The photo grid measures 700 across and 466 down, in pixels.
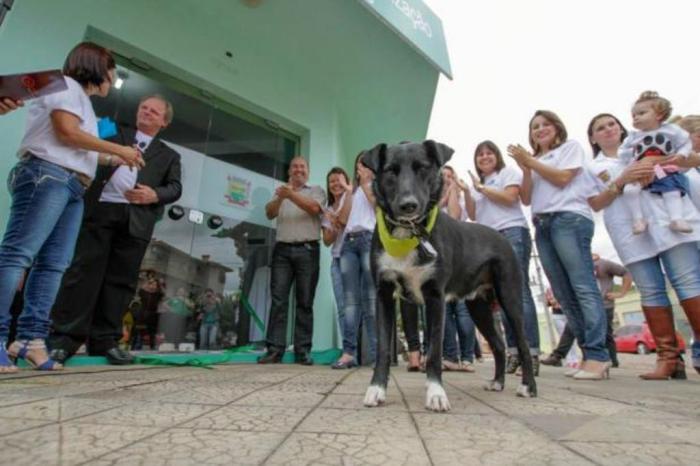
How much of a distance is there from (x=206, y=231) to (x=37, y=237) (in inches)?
113

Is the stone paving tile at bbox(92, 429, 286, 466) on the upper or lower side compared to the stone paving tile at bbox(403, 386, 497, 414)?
upper

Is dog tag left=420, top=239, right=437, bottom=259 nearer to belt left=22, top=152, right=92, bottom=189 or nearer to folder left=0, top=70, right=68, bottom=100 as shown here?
folder left=0, top=70, right=68, bottom=100

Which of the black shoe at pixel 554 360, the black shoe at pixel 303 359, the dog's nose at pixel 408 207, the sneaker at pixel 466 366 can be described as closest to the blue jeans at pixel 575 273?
the sneaker at pixel 466 366

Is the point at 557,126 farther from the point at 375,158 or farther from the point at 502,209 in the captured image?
the point at 375,158

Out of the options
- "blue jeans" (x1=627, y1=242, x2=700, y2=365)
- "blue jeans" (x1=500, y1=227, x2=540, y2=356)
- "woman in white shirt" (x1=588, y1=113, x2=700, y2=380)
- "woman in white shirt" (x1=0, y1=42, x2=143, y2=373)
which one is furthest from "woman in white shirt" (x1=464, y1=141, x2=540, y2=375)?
"woman in white shirt" (x1=0, y1=42, x2=143, y2=373)

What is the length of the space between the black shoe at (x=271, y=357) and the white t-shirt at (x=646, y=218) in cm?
353

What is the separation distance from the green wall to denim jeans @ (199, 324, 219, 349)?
147 cm

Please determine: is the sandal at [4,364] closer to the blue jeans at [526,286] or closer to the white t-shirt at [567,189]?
the blue jeans at [526,286]

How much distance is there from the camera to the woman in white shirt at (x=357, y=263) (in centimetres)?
418

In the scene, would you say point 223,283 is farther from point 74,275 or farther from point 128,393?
point 128,393

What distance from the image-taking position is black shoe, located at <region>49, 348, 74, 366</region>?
9.44ft

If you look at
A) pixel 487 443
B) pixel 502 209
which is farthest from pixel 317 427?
pixel 502 209

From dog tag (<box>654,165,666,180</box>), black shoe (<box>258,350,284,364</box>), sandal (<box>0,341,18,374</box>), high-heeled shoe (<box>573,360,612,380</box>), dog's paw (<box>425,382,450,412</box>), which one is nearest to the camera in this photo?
dog's paw (<box>425,382,450,412</box>)

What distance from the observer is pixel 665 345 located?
315 cm
